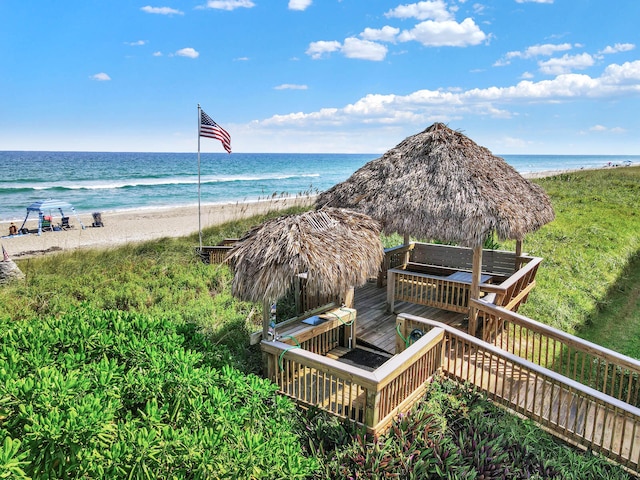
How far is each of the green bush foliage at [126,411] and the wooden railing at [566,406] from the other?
9.31 ft

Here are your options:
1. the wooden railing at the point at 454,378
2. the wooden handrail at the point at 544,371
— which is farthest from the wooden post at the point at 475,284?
the wooden handrail at the point at 544,371

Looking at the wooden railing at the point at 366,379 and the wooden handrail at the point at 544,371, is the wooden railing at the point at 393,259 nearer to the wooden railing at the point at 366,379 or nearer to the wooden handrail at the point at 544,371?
the wooden handrail at the point at 544,371

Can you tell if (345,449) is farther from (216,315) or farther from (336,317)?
(216,315)

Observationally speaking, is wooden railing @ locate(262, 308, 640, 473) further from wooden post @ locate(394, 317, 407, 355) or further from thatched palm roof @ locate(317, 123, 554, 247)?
thatched palm roof @ locate(317, 123, 554, 247)

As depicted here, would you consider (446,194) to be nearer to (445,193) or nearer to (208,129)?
(445,193)

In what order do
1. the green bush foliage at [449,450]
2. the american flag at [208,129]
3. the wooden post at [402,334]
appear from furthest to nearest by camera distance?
1. the american flag at [208,129]
2. the wooden post at [402,334]
3. the green bush foliage at [449,450]

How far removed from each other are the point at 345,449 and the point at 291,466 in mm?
1456

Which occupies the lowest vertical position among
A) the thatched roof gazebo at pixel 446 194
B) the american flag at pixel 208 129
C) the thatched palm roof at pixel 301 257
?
the thatched palm roof at pixel 301 257

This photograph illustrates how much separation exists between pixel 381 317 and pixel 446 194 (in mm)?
2728

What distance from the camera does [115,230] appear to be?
21.4m

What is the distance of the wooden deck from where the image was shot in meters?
7.21

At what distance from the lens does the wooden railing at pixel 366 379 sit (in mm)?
4715

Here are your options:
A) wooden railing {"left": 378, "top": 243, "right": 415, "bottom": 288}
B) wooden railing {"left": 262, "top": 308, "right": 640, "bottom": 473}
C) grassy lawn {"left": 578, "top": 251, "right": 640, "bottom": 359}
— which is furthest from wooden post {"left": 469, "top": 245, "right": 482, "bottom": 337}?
grassy lawn {"left": 578, "top": 251, "right": 640, "bottom": 359}

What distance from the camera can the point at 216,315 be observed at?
766 cm
